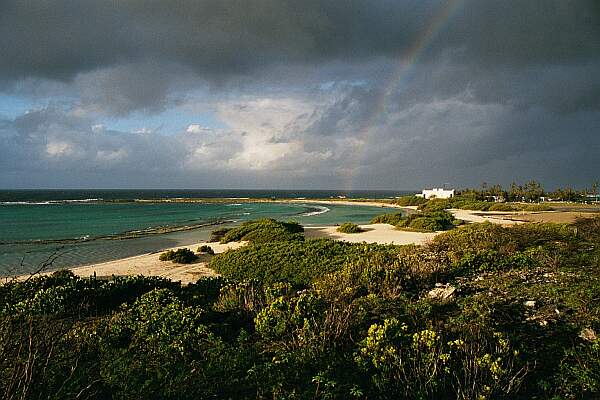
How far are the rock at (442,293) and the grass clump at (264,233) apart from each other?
50.9 feet

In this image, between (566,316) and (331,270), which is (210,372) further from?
(331,270)

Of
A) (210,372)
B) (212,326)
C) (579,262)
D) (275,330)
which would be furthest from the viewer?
(579,262)

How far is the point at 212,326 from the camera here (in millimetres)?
6566

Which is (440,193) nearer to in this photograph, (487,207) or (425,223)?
(487,207)

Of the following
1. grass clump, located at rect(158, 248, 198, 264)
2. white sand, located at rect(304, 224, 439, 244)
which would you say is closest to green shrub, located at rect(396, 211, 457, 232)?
white sand, located at rect(304, 224, 439, 244)

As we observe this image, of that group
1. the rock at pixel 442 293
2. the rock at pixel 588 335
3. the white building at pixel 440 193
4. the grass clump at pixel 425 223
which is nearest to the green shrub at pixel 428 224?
the grass clump at pixel 425 223

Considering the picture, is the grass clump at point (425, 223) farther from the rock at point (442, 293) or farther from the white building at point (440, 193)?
the white building at point (440, 193)

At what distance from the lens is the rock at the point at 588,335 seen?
5.82 metres

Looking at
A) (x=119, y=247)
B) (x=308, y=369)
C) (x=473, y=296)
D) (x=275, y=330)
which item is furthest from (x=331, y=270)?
(x=119, y=247)

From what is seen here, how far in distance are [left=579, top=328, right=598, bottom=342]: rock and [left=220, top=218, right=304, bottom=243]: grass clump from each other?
19.0 metres

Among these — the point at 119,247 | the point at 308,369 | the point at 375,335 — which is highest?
the point at 375,335

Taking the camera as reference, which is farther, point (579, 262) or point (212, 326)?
point (579, 262)

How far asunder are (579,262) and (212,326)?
12648 mm

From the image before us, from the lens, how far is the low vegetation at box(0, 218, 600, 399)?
172 inches
